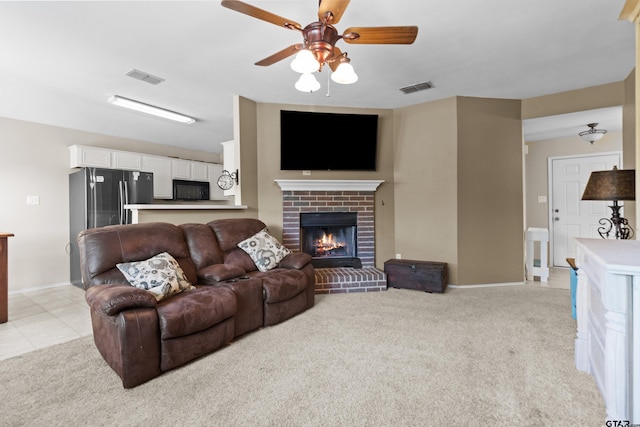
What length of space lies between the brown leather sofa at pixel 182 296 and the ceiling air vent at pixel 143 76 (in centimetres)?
164

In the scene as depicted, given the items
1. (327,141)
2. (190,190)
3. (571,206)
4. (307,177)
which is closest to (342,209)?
(307,177)

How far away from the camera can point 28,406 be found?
1.67m

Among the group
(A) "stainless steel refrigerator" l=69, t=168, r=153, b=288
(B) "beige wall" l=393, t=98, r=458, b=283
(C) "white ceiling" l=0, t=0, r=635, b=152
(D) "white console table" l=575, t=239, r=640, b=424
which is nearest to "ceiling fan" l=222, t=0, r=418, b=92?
(C) "white ceiling" l=0, t=0, r=635, b=152

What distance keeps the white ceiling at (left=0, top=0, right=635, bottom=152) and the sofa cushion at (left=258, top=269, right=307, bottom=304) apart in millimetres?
2079

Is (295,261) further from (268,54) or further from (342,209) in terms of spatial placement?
(268,54)

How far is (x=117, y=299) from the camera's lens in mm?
1823

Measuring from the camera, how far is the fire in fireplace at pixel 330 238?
432 cm

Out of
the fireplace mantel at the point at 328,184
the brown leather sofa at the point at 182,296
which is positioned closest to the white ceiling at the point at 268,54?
the fireplace mantel at the point at 328,184

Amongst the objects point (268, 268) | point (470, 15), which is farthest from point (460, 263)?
point (470, 15)

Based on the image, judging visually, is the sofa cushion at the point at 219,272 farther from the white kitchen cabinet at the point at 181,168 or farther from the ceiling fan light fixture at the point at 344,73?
the white kitchen cabinet at the point at 181,168

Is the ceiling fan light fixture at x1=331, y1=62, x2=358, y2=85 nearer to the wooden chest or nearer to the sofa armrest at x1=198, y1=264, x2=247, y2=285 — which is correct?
the sofa armrest at x1=198, y1=264, x2=247, y2=285

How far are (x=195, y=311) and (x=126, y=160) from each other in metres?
3.82

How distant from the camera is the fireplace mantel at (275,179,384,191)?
412cm

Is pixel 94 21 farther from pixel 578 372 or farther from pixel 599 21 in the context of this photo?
pixel 578 372
